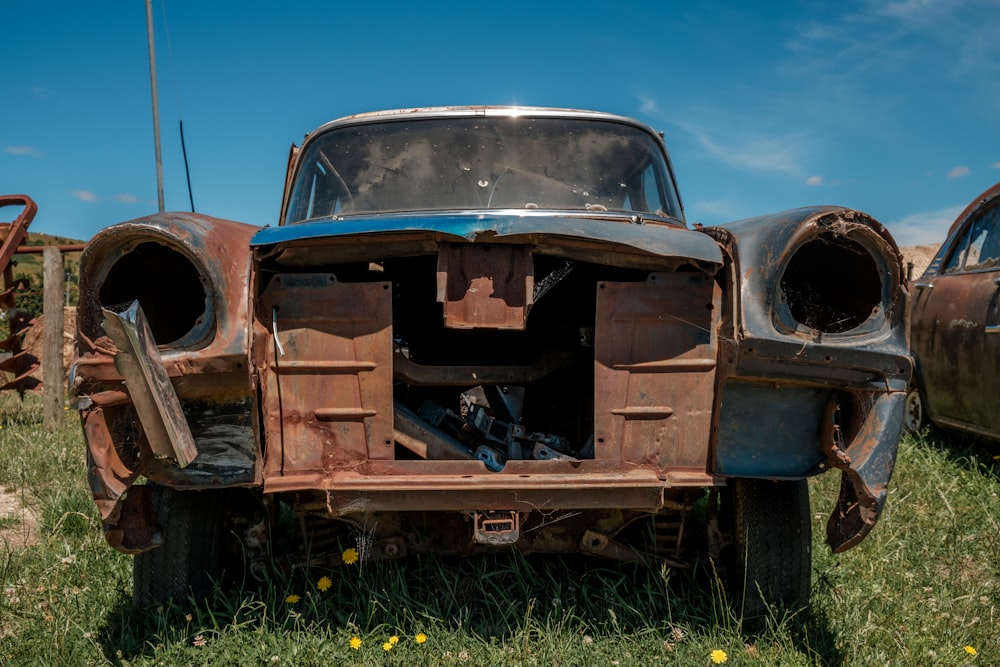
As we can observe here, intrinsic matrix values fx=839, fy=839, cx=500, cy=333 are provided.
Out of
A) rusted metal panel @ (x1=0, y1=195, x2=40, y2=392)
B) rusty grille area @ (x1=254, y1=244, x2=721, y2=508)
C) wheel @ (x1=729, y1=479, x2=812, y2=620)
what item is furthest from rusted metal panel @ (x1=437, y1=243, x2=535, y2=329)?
rusted metal panel @ (x1=0, y1=195, x2=40, y2=392)

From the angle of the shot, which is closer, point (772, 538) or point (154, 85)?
point (772, 538)

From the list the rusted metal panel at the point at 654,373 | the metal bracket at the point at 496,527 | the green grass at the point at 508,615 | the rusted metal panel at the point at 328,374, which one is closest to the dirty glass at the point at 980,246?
the green grass at the point at 508,615

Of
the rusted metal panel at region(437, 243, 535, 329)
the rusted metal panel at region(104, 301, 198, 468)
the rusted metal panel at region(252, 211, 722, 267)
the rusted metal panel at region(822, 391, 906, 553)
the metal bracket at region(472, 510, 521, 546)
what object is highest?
the rusted metal panel at region(252, 211, 722, 267)

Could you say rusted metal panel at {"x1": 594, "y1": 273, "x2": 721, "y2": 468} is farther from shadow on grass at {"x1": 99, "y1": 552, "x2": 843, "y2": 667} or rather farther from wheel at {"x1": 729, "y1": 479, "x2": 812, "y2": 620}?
shadow on grass at {"x1": 99, "y1": 552, "x2": 843, "y2": 667}

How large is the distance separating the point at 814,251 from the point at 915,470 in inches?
118

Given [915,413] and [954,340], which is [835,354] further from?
[915,413]

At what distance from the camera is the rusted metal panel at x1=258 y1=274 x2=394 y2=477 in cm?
280

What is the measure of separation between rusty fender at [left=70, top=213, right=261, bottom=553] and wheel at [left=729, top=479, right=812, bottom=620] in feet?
5.67

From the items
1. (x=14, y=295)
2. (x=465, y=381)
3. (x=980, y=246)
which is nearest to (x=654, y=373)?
(x=465, y=381)

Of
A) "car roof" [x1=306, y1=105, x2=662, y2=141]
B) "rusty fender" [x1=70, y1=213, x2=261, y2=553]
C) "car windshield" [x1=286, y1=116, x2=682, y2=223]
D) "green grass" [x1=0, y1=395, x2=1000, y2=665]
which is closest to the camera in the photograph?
"rusty fender" [x1=70, y1=213, x2=261, y2=553]

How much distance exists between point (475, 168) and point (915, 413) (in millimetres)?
4405

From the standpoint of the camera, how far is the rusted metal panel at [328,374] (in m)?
2.80

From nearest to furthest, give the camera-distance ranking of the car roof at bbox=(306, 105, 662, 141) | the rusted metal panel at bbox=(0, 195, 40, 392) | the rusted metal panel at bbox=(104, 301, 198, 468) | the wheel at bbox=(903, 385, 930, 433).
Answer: the rusted metal panel at bbox=(104, 301, 198, 468), the car roof at bbox=(306, 105, 662, 141), the wheel at bbox=(903, 385, 930, 433), the rusted metal panel at bbox=(0, 195, 40, 392)

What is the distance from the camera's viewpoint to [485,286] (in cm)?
278
